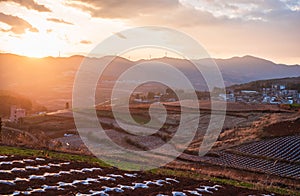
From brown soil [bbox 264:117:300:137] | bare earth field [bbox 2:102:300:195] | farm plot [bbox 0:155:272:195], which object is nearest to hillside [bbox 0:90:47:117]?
bare earth field [bbox 2:102:300:195]

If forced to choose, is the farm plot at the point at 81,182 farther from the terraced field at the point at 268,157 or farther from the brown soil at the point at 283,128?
the brown soil at the point at 283,128

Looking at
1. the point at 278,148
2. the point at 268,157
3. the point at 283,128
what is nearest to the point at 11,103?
the point at 283,128

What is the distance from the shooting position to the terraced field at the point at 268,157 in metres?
30.8

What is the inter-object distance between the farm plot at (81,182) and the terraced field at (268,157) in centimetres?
1654

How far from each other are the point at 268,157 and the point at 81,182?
27027 millimetres

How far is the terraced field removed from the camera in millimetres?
30797

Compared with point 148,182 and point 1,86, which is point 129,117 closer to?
point 148,182

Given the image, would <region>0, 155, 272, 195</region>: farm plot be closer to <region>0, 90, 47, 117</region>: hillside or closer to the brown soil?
the brown soil

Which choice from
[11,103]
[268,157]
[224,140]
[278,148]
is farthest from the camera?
[11,103]

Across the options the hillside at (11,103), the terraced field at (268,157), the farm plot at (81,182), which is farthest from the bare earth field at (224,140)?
the hillside at (11,103)

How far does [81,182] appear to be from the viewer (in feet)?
38.7

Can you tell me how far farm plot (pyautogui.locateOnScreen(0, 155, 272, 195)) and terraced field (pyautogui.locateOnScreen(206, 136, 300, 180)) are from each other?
16539mm

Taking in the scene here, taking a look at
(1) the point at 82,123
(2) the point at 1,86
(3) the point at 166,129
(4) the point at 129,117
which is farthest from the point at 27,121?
(2) the point at 1,86

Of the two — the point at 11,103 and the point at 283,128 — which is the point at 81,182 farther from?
the point at 11,103
